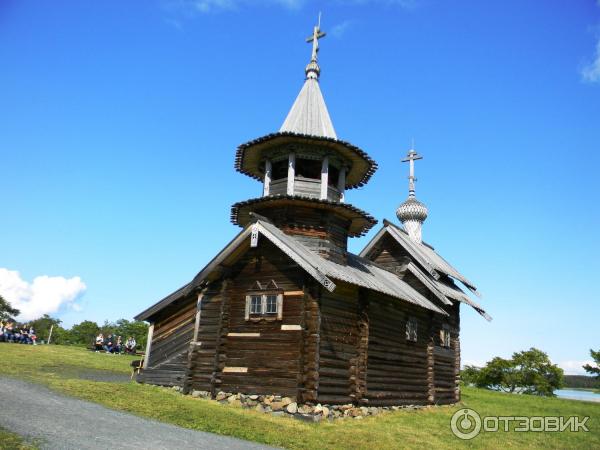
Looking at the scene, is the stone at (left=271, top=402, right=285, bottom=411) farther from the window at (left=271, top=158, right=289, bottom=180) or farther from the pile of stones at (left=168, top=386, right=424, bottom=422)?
the window at (left=271, top=158, right=289, bottom=180)

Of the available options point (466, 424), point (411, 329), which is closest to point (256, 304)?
point (411, 329)

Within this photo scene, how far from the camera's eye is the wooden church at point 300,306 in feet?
53.2

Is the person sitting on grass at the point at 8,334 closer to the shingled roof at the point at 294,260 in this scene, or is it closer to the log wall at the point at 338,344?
the shingled roof at the point at 294,260

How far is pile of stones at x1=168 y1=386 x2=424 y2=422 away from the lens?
15.1 meters

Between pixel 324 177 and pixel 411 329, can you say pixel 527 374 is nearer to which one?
pixel 411 329

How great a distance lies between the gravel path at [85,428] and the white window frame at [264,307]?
613cm

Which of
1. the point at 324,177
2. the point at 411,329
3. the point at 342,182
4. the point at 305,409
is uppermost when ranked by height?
the point at 342,182

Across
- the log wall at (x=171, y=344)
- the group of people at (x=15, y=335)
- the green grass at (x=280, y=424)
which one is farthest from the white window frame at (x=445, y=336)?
the group of people at (x=15, y=335)

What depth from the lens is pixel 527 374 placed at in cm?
5850

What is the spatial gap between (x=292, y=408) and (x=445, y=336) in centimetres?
1357

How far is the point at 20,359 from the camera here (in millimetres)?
20266

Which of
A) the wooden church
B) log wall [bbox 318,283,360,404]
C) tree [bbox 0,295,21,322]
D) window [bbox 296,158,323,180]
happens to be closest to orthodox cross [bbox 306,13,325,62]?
the wooden church

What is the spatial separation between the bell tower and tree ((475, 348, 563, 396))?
47652 millimetres

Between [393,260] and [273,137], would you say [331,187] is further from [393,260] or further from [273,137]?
[393,260]
